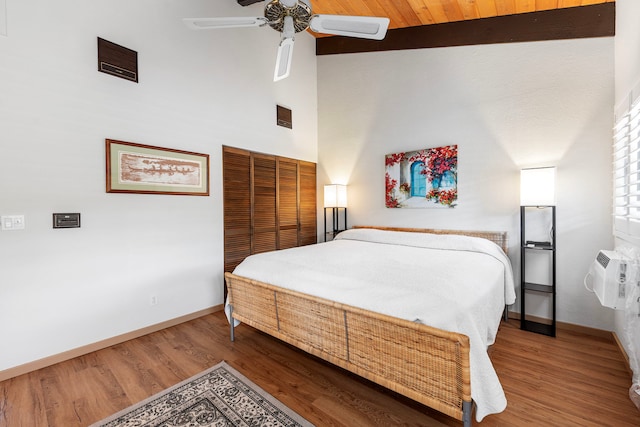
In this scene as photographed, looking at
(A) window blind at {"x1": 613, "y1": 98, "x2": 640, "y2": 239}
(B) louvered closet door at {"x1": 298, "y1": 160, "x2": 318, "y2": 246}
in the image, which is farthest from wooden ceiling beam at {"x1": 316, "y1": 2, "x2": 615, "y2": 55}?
(B) louvered closet door at {"x1": 298, "y1": 160, "x2": 318, "y2": 246}

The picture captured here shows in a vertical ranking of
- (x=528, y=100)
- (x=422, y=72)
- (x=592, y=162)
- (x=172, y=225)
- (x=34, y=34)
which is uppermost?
(x=422, y=72)

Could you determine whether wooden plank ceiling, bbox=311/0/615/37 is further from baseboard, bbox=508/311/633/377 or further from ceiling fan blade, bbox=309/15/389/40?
baseboard, bbox=508/311/633/377

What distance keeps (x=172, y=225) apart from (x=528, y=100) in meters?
3.91

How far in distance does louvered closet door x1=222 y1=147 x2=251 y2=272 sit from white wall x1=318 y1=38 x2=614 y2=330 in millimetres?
1611

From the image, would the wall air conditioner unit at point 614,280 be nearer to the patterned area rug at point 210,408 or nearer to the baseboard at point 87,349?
the patterned area rug at point 210,408

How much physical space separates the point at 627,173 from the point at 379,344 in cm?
229

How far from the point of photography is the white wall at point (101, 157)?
7.13 ft

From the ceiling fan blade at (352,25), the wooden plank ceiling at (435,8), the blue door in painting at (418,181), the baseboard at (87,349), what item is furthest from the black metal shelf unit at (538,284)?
the baseboard at (87,349)

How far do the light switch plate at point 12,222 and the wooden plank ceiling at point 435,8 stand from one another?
3514mm

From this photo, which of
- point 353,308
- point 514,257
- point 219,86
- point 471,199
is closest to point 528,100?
point 471,199

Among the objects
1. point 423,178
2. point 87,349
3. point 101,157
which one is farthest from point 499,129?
point 87,349

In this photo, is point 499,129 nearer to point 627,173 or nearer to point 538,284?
point 627,173

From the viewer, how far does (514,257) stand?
3123 millimetres

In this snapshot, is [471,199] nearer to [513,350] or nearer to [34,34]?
[513,350]
